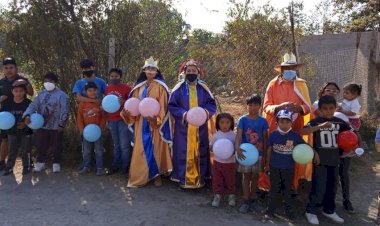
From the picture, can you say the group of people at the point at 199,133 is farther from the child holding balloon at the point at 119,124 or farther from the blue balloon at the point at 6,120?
the blue balloon at the point at 6,120

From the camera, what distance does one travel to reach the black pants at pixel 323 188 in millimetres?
4609

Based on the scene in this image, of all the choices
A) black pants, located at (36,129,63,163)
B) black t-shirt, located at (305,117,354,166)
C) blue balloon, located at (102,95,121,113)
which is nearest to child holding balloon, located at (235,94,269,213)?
black t-shirt, located at (305,117,354,166)

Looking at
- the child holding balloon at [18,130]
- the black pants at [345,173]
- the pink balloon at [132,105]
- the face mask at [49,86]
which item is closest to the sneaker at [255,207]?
the black pants at [345,173]

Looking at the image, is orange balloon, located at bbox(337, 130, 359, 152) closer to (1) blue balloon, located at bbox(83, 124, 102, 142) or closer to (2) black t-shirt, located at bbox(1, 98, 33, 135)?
(1) blue balloon, located at bbox(83, 124, 102, 142)

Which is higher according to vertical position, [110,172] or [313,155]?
[313,155]

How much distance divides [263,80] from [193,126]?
109 inches

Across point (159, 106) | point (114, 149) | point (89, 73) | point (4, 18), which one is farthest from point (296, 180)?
point (4, 18)

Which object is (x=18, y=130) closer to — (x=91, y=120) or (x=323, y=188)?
(x=91, y=120)

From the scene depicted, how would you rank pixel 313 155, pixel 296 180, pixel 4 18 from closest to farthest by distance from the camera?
pixel 313 155 → pixel 296 180 → pixel 4 18

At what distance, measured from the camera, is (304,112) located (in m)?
4.83

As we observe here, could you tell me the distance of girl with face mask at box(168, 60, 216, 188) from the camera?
532 cm

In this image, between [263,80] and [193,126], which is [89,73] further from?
[263,80]

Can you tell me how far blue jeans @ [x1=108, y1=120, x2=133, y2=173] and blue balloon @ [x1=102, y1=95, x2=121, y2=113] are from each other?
387 mm

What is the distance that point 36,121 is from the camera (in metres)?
5.74
